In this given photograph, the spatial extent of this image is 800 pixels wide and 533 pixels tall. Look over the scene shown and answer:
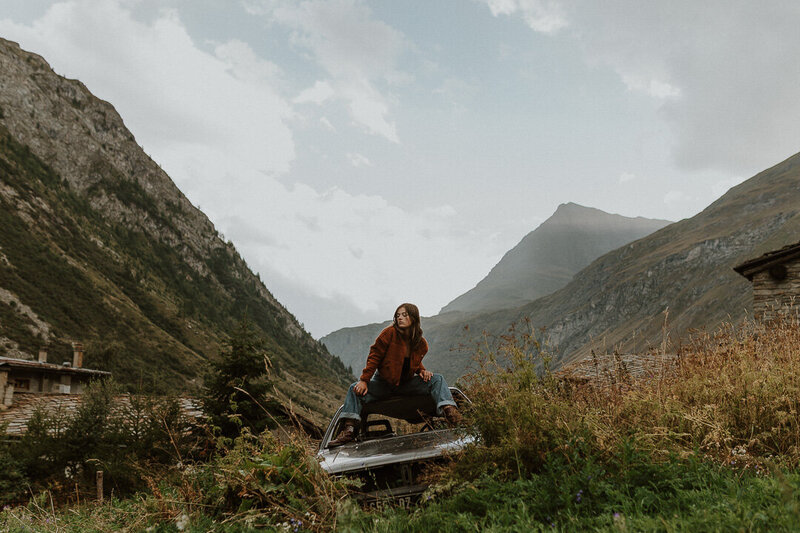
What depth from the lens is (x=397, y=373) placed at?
4.76 m

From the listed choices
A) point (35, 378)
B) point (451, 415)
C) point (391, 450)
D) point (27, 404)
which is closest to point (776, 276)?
point (451, 415)

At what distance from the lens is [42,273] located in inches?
2586

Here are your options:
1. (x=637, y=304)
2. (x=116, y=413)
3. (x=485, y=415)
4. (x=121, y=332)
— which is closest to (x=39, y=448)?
(x=116, y=413)

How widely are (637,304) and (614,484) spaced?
136021 mm

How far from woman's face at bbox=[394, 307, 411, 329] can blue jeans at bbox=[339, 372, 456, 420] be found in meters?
0.52

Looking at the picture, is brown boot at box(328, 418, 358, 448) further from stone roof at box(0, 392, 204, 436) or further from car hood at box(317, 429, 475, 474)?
stone roof at box(0, 392, 204, 436)

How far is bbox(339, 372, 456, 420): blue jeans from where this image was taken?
4.60 meters

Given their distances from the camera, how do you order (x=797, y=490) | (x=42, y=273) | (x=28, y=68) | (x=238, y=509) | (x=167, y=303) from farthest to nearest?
1. (x=28, y=68)
2. (x=167, y=303)
3. (x=42, y=273)
4. (x=238, y=509)
5. (x=797, y=490)

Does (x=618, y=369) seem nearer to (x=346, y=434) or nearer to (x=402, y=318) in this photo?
(x=402, y=318)

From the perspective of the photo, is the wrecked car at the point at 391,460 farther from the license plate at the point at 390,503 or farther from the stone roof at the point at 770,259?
the stone roof at the point at 770,259

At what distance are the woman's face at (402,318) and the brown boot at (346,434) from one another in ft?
3.37

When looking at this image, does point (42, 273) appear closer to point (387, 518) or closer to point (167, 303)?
point (167, 303)

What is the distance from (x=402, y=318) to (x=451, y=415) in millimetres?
1157

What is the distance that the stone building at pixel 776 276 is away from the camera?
53.3ft
